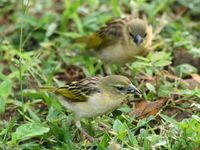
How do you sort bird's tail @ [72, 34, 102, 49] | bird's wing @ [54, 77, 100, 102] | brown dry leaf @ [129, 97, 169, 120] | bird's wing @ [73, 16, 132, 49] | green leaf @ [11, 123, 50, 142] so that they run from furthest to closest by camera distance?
bird's tail @ [72, 34, 102, 49] < bird's wing @ [73, 16, 132, 49] < brown dry leaf @ [129, 97, 169, 120] < bird's wing @ [54, 77, 100, 102] < green leaf @ [11, 123, 50, 142]

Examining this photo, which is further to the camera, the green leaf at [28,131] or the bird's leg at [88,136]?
the bird's leg at [88,136]

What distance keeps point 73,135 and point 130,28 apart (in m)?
1.90

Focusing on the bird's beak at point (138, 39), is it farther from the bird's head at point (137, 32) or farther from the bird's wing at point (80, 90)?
the bird's wing at point (80, 90)

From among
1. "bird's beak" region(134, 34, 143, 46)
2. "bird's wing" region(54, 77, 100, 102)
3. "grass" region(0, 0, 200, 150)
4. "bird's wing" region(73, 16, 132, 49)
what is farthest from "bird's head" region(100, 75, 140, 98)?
"bird's wing" region(73, 16, 132, 49)

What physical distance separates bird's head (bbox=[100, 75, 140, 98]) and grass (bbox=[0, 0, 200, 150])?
0.27 m

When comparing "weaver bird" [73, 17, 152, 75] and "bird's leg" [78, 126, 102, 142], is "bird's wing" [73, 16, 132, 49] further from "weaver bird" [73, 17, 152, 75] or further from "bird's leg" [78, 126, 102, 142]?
"bird's leg" [78, 126, 102, 142]

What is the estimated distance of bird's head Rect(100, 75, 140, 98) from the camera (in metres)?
4.26

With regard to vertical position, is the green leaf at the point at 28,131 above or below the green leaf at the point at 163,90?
above

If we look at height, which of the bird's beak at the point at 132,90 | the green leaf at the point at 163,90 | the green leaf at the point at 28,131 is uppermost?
the bird's beak at the point at 132,90

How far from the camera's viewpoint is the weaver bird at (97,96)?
13.9ft

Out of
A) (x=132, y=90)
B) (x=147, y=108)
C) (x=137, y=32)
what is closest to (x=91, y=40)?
(x=137, y=32)

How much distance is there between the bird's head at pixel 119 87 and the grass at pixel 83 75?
274mm

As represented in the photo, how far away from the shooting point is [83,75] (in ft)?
19.8

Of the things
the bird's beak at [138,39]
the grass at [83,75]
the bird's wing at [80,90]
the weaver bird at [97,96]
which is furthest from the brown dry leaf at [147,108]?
the bird's beak at [138,39]
